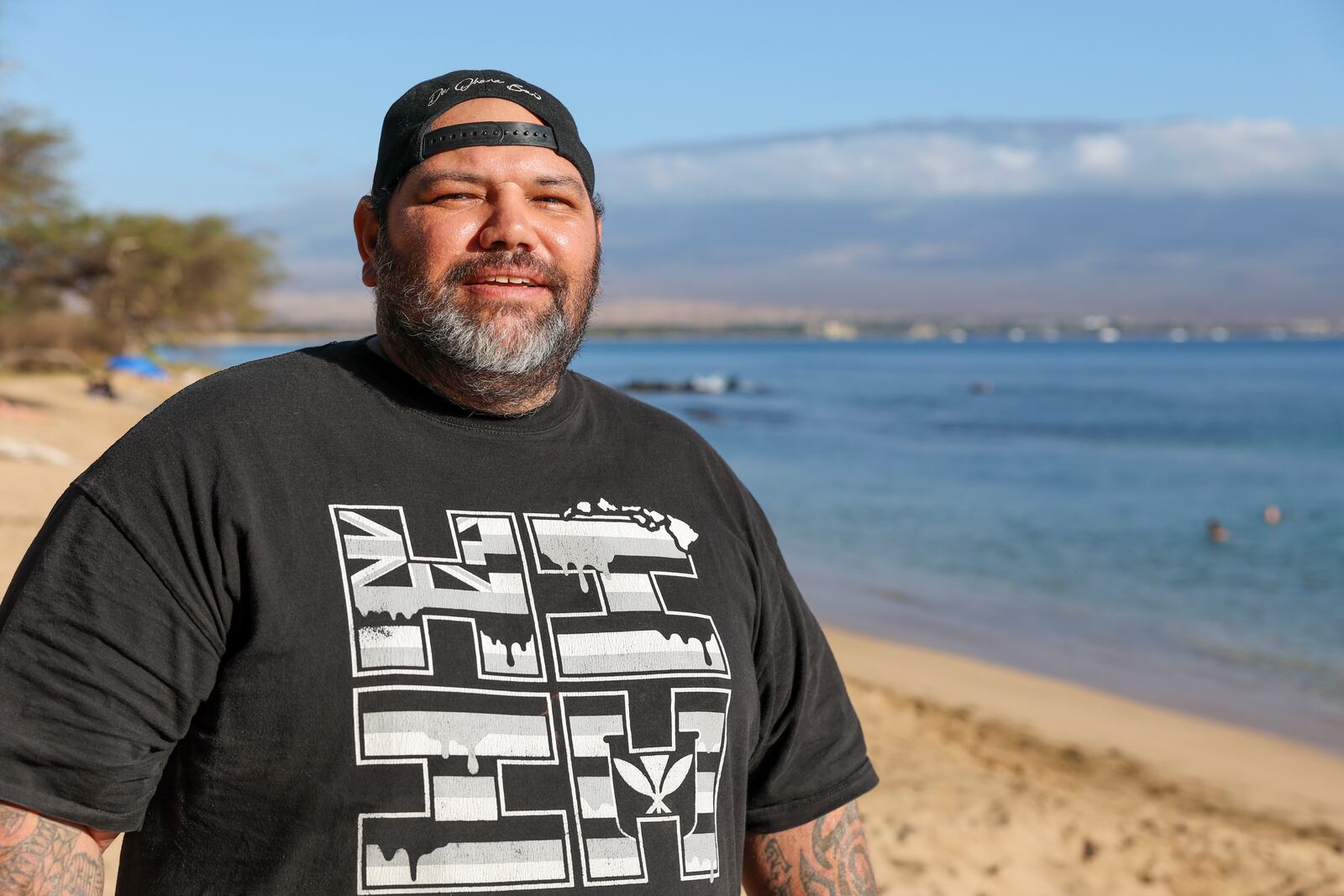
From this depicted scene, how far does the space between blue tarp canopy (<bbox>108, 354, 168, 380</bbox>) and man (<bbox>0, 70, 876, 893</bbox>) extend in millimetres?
39782

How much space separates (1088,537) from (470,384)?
1739 centimetres

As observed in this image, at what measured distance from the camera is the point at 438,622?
173cm

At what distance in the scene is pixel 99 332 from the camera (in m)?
42.3

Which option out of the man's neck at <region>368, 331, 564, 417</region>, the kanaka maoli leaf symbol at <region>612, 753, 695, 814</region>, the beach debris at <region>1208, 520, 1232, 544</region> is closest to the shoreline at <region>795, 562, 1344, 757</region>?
the beach debris at <region>1208, 520, 1232, 544</region>

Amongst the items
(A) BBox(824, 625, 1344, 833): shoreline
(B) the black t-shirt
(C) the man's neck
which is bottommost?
(A) BBox(824, 625, 1344, 833): shoreline

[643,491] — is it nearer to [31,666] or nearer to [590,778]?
[590,778]

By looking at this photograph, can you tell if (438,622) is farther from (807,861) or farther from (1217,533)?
(1217,533)

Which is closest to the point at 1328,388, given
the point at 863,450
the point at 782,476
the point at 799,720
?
the point at 863,450

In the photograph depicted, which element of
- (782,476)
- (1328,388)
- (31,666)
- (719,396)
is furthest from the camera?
(1328,388)

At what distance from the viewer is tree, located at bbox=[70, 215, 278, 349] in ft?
131

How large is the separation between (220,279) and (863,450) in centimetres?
2607

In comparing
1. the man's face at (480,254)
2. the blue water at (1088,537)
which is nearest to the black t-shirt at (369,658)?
the man's face at (480,254)

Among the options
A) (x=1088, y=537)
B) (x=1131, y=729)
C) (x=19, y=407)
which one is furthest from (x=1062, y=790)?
(x=19, y=407)

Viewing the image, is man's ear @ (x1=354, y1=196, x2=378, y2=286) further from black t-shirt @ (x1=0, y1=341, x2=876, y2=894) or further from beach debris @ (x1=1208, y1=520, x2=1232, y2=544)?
beach debris @ (x1=1208, y1=520, x2=1232, y2=544)
